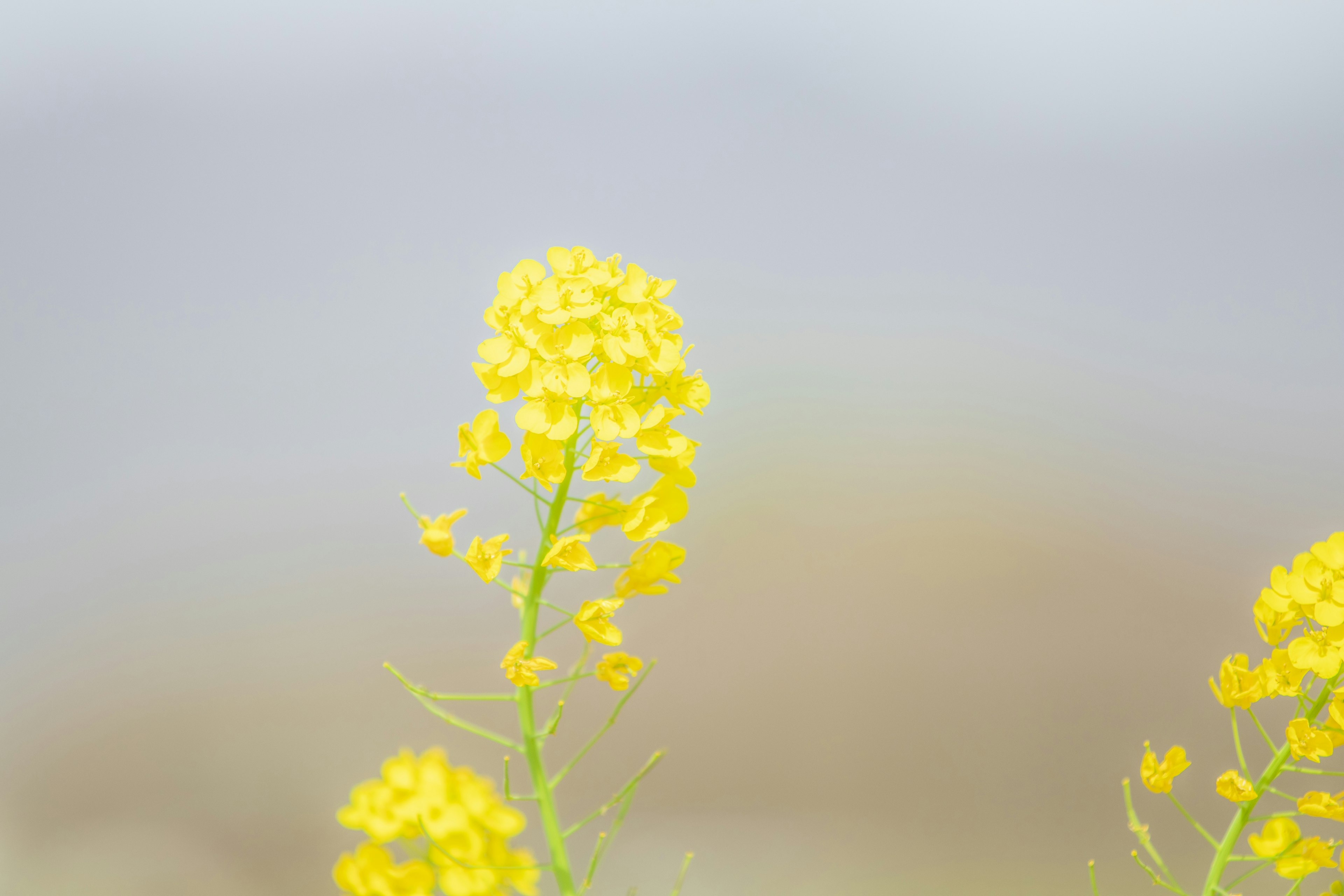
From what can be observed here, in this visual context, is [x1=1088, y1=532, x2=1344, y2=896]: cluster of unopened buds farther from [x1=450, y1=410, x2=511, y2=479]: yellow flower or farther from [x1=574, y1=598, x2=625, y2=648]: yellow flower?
[x1=450, y1=410, x2=511, y2=479]: yellow flower

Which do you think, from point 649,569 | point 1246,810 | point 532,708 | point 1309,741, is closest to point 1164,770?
point 1246,810

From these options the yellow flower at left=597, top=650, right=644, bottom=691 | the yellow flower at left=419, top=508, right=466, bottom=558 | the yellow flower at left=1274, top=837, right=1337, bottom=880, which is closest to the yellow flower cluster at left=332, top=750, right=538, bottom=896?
the yellow flower at left=597, top=650, right=644, bottom=691

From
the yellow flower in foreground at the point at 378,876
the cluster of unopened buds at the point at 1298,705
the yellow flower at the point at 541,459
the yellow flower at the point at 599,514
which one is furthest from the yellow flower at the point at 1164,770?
the yellow flower in foreground at the point at 378,876

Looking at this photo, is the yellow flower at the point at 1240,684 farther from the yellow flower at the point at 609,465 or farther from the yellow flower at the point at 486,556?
the yellow flower at the point at 486,556

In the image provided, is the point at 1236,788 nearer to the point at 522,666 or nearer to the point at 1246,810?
the point at 1246,810

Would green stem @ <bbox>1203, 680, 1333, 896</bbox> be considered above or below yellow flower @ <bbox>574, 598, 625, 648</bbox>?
below

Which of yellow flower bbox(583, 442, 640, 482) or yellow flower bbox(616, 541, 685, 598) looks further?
yellow flower bbox(616, 541, 685, 598)

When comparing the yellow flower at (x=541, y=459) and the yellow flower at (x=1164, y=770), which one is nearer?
the yellow flower at (x=541, y=459)
